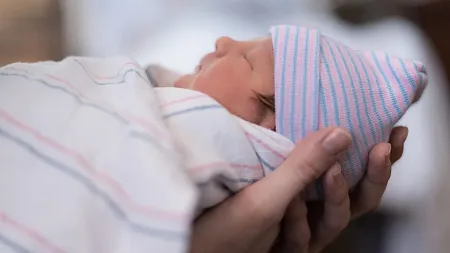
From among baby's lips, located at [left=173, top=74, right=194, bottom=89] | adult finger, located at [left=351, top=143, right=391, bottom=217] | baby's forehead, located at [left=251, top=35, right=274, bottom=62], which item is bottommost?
adult finger, located at [left=351, top=143, right=391, bottom=217]

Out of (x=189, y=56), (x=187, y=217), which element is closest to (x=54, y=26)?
(x=189, y=56)

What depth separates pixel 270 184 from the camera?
60 centimetres

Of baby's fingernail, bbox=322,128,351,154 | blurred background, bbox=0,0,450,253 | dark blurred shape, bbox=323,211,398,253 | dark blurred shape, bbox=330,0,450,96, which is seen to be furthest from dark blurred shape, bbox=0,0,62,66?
baby's fingernail, bbox=322,128,351,154

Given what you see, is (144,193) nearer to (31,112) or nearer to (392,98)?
(31,112)

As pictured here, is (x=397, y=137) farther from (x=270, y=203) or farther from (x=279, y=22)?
(x=279, y=22)

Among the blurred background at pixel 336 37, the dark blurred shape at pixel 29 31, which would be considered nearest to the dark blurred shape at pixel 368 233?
the blurred background at pixel 336 37

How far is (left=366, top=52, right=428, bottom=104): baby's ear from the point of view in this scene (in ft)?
2.26

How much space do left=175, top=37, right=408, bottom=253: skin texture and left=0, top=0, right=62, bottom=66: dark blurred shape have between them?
71cm

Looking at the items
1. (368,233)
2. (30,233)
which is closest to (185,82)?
(30,233)

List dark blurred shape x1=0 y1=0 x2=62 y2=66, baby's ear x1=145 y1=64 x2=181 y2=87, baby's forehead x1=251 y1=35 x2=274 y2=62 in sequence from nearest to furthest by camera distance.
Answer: baby's forehead x1=251 y1=35 x2=274 y2=62, baby's ear x1=145 y1=64 x2=181 y2=87, dark blurred shape x1=0 y1=0 x2=62 y2=66

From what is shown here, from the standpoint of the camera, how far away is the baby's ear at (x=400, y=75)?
2.26ft

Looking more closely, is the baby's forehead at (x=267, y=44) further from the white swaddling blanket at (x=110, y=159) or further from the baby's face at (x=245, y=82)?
the white swaddling blanket at (x=110, y=159)

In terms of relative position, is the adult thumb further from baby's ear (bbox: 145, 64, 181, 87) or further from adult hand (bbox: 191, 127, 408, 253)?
baby's ear (bbox: 145, 64, 181, 87)

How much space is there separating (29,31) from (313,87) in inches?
37.0
